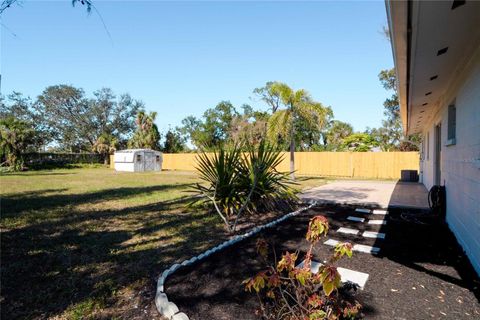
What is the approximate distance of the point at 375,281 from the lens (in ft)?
8.52

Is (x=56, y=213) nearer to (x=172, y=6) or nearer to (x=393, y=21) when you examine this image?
(x=172, y=6)

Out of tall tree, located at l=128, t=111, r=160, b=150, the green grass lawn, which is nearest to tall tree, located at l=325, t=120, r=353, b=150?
tall tree, located at l=128, t=111, r=160, b=150

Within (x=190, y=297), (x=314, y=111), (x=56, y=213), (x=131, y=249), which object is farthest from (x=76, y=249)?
(x=314, y=111)

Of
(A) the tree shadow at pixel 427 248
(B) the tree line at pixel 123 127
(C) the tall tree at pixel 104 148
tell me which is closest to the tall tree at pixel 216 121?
(B) the tree line at pixel 123 127

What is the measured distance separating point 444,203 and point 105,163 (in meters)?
33.0

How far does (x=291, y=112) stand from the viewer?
12.6 metres

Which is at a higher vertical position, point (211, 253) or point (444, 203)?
point (444, 203)

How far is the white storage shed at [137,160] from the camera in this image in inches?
917

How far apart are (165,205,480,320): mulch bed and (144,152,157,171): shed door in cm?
2181

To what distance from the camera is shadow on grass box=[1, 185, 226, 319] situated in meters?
2.40

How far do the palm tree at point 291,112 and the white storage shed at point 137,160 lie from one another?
49.1 feet

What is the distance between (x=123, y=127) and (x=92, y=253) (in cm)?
4028

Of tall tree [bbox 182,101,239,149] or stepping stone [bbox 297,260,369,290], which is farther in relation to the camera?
tall tree [bbox 182,101,239,149]

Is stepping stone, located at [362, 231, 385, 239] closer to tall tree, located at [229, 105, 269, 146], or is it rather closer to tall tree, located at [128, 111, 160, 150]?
tall tree, located at [229, 105, 269, 146]
